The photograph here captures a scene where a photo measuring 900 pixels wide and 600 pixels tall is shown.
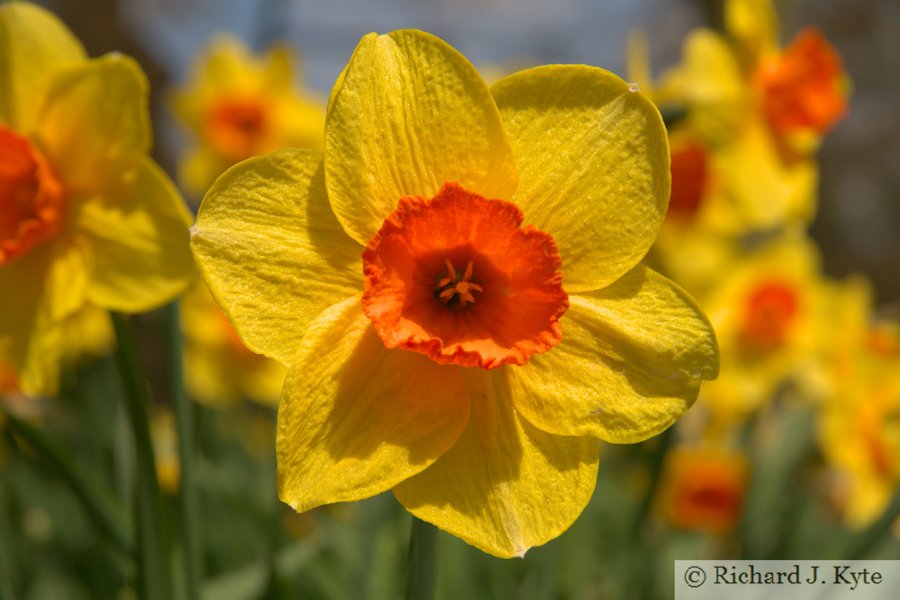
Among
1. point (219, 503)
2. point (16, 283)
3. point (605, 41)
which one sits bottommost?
point (605, 41)

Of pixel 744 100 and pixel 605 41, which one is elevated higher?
pixel 744 100

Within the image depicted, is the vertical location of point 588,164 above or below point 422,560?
above

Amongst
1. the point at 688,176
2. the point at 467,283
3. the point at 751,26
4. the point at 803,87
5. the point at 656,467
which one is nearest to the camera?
the point at 467,283

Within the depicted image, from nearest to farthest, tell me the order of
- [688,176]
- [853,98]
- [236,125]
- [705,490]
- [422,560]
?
[422,560]
[688,176]
[705,490]
[236,125]
[853,98]

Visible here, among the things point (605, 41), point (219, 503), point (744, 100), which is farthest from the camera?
point (605, 41)

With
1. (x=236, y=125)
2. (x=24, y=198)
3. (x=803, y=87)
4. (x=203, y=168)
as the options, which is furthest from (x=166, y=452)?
(x=803, y=87)

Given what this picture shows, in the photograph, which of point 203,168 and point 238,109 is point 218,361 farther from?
point 238,109

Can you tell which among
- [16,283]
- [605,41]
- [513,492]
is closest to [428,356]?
[513,492]

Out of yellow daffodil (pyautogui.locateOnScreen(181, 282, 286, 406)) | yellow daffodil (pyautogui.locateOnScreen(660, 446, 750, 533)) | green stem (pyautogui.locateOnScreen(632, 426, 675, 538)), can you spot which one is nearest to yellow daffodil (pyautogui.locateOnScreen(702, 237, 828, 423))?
yellow daffodil (pyautogui.locateOnScreen(660, 446, 750, 533))

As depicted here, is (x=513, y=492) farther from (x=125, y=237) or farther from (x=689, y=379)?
(x=125, y=237)
